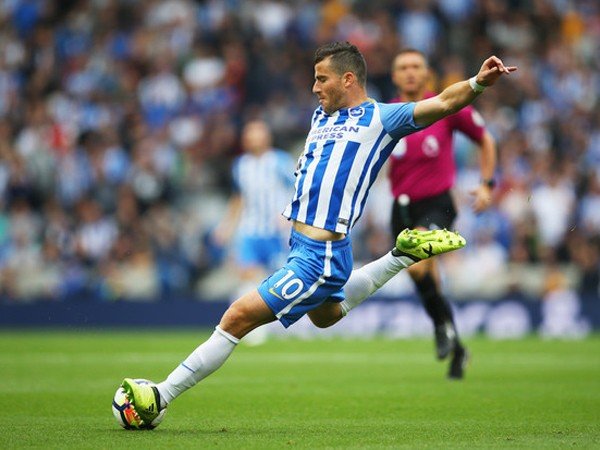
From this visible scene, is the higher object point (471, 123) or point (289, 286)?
point (471, 123)

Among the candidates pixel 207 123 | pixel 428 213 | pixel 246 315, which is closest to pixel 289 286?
pixel 246 315

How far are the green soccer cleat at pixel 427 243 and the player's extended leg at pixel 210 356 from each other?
1.00m

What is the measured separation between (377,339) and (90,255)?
5010mm

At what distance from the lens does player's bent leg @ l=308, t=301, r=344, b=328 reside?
23.9ft

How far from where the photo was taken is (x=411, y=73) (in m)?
10.1

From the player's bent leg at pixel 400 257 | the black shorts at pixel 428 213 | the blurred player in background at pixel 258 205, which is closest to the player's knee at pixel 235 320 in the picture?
the player's bent leg at pixel 400 257

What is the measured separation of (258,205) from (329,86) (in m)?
8.54

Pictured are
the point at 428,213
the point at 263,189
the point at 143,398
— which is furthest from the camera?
the point at 263,189

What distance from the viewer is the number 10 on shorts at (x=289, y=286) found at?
6.71m

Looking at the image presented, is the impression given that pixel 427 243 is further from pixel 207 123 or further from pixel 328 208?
pixel 207 123

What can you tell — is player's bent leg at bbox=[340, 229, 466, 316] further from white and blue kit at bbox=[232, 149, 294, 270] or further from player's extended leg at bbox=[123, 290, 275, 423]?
white and blue kit at bbox=[232, 149, 294, 270]

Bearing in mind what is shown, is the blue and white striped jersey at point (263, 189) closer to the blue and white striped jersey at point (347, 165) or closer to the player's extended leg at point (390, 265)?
the player's extended leg at point (390, 265)

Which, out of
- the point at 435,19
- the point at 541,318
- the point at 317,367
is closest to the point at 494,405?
the point at 317,367

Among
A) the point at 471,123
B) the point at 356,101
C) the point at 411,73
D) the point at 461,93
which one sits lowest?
the point at 461,93
